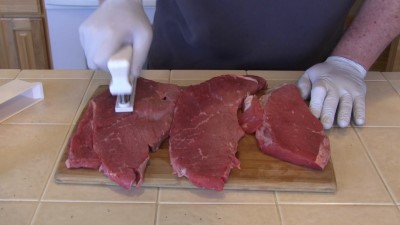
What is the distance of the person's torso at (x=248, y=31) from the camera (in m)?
1.17

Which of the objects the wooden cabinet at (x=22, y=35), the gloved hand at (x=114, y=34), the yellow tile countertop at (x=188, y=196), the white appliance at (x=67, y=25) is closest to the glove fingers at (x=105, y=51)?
the gloved hand at (x=114, y=34)

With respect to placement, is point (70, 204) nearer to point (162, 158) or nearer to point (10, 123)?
point (162, 158)

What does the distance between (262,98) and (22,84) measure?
1.57 feet

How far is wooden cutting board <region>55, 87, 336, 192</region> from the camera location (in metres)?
0.72

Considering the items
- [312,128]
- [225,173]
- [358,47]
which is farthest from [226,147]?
[358,47]

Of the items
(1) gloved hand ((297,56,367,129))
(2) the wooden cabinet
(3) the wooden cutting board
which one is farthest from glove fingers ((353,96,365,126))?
(2) the wooden cabinet

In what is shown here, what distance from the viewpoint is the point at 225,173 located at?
71 centimetres

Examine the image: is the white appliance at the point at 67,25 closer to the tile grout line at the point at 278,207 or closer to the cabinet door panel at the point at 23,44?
the cabinet door panel at the point at 23,44

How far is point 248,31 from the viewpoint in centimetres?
120

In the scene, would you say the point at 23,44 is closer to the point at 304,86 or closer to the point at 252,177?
the point at 304,86

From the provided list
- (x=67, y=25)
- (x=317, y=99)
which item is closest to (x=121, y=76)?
(x=317, y=99)

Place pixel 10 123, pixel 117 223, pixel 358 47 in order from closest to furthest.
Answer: pixel 117 223 → pixel 10 123 → pixel 358 47

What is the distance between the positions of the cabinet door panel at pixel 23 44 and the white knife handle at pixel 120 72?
4.42 feet

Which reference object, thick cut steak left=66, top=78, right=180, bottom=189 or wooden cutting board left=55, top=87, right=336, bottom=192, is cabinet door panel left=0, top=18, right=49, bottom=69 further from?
wooden cutting board left=55, top=87, right=336, bottom=192
